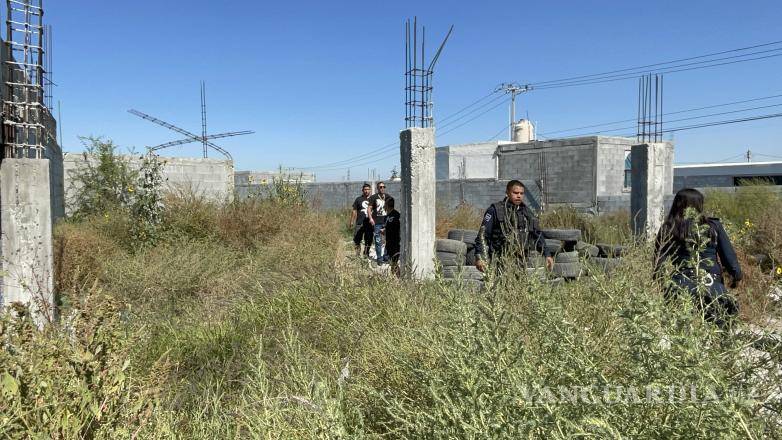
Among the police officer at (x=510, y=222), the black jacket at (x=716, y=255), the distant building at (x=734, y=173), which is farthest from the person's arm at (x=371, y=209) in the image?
the distant building at (x=734, y=173)

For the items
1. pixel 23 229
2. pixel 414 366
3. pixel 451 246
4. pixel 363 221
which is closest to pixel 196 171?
pixel 363 221

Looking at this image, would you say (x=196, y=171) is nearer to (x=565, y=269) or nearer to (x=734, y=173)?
(x=565, y=269)

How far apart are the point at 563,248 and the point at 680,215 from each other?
11.7 feet

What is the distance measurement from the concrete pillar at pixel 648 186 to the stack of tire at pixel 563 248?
799 millimetres

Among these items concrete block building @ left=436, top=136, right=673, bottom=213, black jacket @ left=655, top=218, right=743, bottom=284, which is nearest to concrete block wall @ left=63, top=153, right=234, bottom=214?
concrete block building @ left=436, top=136, right=673, bottom=213

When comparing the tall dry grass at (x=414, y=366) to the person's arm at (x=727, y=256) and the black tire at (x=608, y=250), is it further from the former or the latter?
the black tire at (x=608, y=250)

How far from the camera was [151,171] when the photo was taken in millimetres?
10305

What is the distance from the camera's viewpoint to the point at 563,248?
7430 millimetres

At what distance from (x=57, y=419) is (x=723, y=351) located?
6.75 ft

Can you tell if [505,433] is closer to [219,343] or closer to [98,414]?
[98,414]

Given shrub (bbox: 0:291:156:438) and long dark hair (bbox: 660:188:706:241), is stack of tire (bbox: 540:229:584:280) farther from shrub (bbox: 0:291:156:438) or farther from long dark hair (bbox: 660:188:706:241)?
shrub (bbox: 0:291:156:438)

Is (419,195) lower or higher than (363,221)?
higher

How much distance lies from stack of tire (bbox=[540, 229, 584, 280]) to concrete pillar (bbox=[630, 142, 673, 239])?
799mm

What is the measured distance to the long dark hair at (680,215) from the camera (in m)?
3.75
